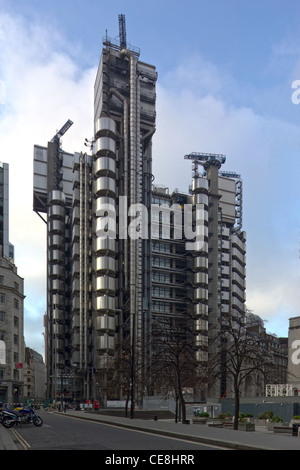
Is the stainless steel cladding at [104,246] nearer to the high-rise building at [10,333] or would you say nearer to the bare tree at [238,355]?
the high-rise building at [10,333]

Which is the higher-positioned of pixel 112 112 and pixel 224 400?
pixel 112 112

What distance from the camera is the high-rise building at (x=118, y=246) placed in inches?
4557

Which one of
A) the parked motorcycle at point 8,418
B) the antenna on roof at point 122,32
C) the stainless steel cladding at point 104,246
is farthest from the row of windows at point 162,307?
the parked motorcycle at point 8,418

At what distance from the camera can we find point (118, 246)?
122 meters

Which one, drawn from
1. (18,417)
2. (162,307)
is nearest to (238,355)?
(18,417)

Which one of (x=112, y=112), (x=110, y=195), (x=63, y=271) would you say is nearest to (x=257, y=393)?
(x=63, y=271)

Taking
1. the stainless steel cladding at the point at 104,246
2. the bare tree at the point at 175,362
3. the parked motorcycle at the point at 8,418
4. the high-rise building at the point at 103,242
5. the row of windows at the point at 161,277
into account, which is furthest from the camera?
the row of windows at the point at 161,277

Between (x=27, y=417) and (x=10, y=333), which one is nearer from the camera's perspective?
(x=27, y=417)

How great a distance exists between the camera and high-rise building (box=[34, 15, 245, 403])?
4557 inches

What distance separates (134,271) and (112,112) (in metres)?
37.9

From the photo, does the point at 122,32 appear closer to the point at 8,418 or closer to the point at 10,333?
the point at 10,333
